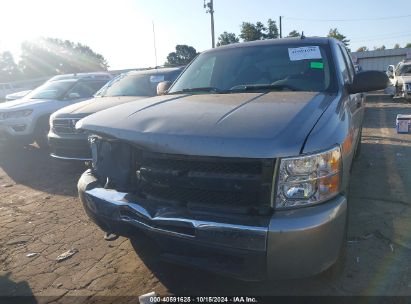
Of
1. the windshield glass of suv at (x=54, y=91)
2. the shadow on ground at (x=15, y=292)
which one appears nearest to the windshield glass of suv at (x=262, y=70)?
the shadow on ground at (x=15, y=292)

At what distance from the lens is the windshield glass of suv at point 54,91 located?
9.12 m

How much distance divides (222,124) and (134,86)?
19.0 ft

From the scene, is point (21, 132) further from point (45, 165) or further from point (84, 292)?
point (84, 292)

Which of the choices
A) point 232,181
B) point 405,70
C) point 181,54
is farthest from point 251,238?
point 181,54

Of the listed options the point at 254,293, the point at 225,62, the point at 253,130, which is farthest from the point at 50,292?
the point at 225,62

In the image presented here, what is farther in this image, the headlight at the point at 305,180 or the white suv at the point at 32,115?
the white suv at the point at 32,115

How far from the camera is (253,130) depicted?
2328 millimetres

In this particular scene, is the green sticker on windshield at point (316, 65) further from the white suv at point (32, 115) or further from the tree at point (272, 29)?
the tree at point (272, 29)

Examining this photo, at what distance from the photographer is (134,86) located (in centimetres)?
792

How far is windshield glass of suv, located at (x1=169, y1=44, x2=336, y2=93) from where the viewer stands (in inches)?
138

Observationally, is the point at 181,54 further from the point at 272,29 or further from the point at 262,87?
the point at 262,87

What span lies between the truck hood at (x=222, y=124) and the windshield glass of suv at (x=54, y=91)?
648cm

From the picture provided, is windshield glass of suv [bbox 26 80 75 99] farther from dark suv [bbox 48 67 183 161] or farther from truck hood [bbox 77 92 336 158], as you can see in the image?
truck hood [bbox 77 92 336 158]

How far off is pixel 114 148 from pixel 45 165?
5195 mm
